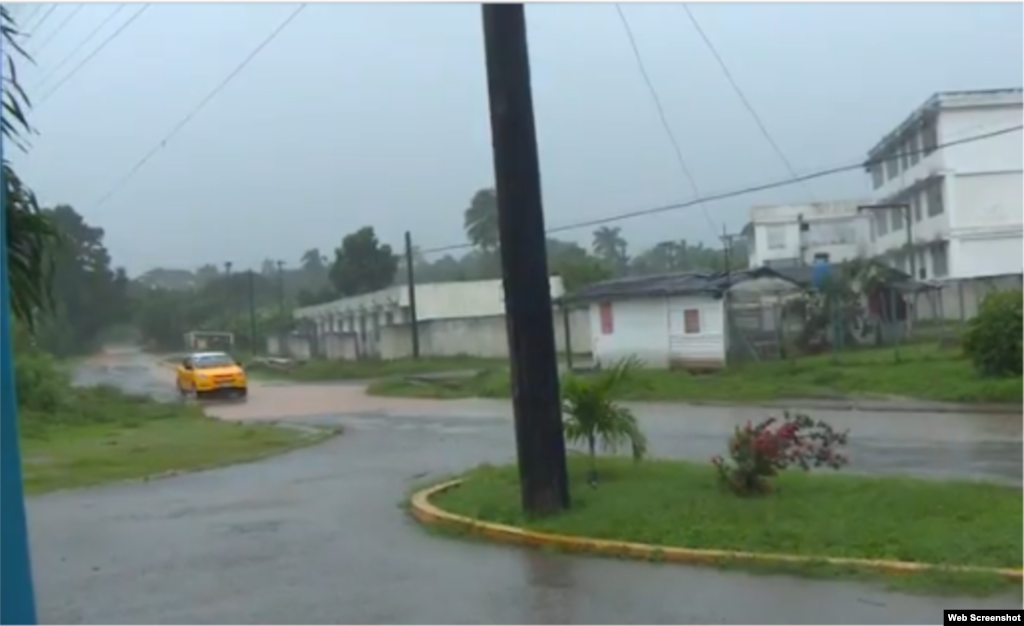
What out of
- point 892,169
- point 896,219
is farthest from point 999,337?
point 892,169

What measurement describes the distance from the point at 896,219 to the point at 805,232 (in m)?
14.8

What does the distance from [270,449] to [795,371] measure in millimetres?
14895

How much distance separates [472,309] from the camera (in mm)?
70812

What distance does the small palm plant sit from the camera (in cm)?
1285

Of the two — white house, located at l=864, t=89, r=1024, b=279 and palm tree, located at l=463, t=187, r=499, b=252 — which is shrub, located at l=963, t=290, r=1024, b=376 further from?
palm tree, located at l=463, t=187, r=499, b=252

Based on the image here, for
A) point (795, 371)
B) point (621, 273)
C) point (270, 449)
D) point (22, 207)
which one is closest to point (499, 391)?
point (795, 371)

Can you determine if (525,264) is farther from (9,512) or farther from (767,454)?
(9,512)

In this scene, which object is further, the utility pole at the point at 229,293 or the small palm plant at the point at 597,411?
the utility pole at the point at 229,293

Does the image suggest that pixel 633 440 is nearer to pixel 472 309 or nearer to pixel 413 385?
pixel 413 385

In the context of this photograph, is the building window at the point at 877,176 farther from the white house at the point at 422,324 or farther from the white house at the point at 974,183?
the white house at the point at 422,324

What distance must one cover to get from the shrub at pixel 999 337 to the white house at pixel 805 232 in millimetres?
52359

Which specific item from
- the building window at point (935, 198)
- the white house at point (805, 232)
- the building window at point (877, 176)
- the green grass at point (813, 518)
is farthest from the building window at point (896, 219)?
the green grass at point (813, 518)

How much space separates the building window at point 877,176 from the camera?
237 feet

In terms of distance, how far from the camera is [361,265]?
274 ft
